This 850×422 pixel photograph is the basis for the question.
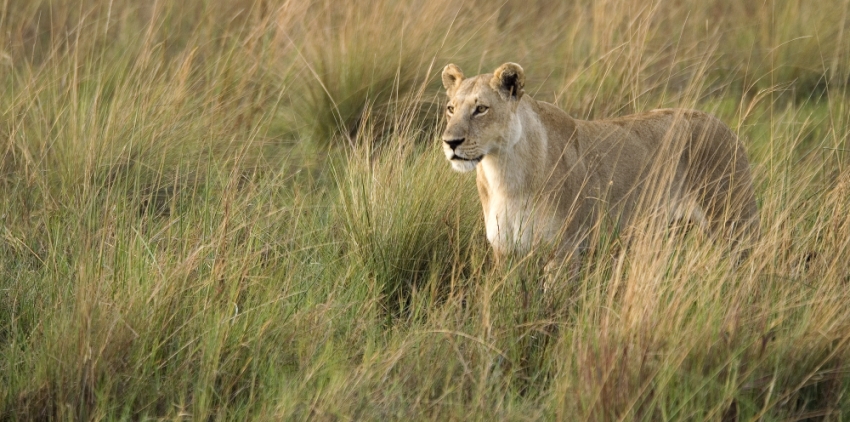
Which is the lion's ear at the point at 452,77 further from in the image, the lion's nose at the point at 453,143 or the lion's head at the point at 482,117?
the lion's nose at the point at 453,143

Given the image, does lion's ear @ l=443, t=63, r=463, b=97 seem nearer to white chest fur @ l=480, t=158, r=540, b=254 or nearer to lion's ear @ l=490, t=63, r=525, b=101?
lion's ear @ l=490, t=63, r=525, b=101

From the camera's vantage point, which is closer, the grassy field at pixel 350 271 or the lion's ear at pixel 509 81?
the grassy field at pixel 350 271

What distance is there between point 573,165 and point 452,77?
27.3 inches

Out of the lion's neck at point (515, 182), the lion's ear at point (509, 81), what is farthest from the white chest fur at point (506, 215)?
the lion's ear at point (509, 81)

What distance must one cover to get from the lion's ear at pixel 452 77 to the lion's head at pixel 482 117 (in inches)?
5.6

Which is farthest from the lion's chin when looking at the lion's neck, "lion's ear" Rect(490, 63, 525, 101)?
"lion's ear" Rect(490, 63, 525, 101)

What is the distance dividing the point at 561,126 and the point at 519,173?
16.2 inches

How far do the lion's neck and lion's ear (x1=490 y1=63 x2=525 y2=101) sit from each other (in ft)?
0.36

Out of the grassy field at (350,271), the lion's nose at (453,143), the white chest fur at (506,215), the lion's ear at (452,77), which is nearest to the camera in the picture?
the grassy field at (350,271)

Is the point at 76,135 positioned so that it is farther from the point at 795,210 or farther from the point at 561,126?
the point at 795,210

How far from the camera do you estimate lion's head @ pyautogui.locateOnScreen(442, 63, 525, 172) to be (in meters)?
4.61

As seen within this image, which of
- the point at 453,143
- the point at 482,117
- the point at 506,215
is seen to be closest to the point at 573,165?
the point at 506,215

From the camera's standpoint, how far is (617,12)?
7805 millimetres

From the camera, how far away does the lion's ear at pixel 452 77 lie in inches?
199
